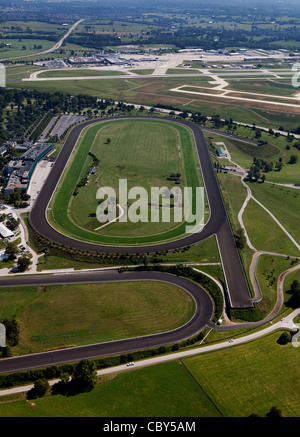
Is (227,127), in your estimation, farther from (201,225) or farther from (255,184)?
(201,225)

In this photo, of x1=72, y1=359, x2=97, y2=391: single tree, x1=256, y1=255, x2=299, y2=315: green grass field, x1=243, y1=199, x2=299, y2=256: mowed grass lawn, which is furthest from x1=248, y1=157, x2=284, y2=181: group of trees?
x1=72, y1=359, x2=97, y2=391: single tree

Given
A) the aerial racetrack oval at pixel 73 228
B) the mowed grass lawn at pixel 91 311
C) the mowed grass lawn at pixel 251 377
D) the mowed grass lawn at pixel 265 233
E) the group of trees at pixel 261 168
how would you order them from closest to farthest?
the mowed grass lawn at pixel 251 377, the mowed grass lawn at pixel 91 311, the aerial racetrack oval at pixel 73 228, the mowed grass lawn at pixel 265 233, the group of trees at pixel 261 168

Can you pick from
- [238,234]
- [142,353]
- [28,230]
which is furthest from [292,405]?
[28,230]

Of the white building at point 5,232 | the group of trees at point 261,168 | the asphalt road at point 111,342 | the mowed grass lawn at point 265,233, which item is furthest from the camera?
the group of trees at point 261,168

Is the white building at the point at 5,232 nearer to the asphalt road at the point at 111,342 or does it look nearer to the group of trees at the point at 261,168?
the asphalt road at the point at 111,342

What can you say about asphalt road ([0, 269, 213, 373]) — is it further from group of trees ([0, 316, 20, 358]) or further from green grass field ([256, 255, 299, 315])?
green grass field ([256, 255, 299, 315])

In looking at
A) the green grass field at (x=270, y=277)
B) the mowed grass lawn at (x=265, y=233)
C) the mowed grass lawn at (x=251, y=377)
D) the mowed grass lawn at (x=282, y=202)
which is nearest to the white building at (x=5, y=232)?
the mowed grass lawn at (x=251, y=377)

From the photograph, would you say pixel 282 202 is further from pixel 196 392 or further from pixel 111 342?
pixel 111 342
